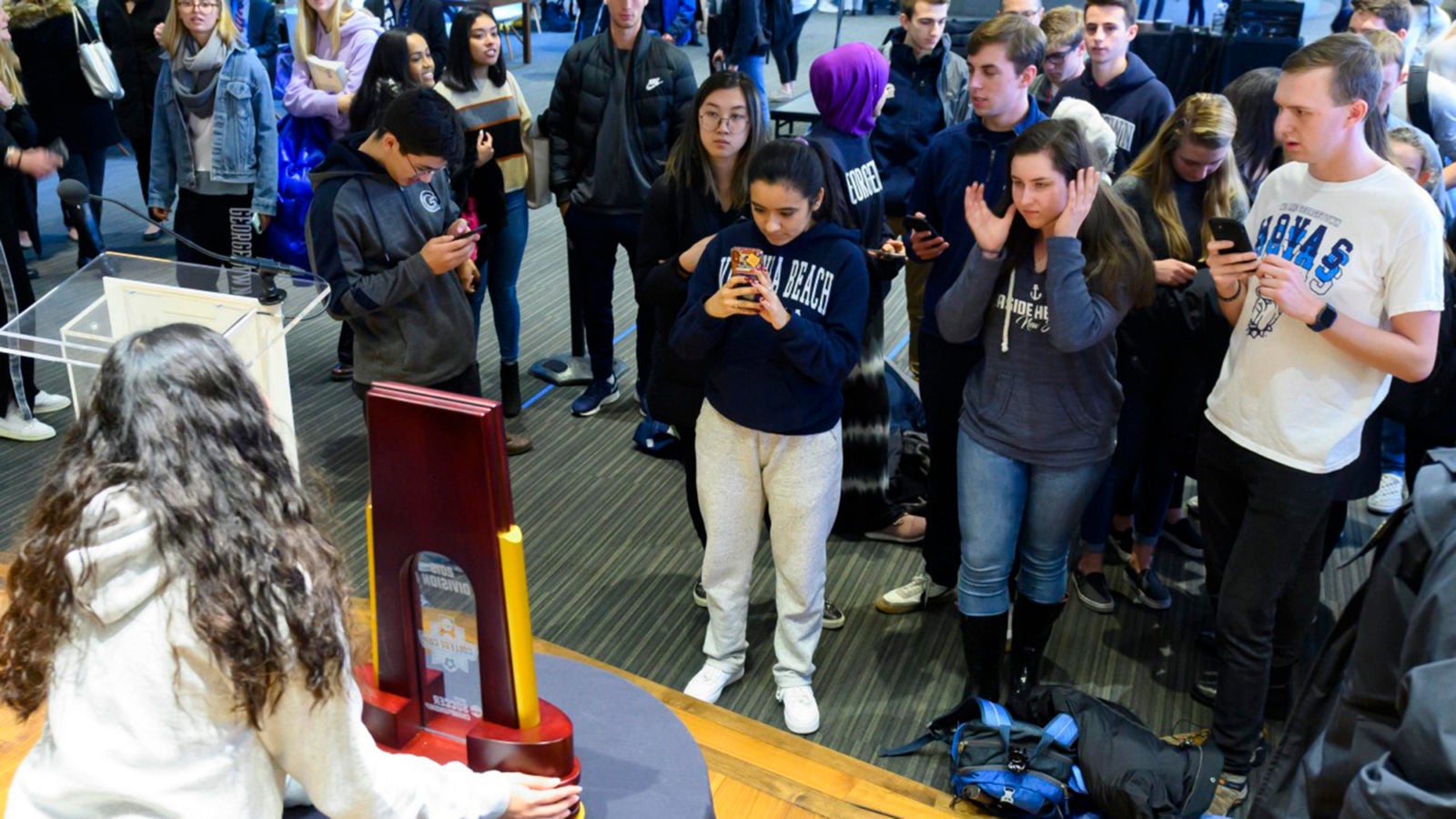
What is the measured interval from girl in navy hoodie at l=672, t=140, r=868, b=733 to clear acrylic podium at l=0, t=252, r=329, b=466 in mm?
821

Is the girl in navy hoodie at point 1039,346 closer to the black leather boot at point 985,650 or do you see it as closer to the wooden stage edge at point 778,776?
the black leather boot at point 985,650

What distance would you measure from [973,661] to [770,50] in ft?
21.0

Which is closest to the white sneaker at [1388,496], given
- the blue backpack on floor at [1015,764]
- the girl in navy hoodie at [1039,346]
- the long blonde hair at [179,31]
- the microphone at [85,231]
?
the girl in navy hoodie at [1039,346]

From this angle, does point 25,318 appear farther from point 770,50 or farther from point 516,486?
point 770,50

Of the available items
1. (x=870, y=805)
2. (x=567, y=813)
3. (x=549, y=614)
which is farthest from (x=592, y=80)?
(x=567, y=813)

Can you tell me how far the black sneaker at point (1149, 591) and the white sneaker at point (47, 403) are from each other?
12.0 ft

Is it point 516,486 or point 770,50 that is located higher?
point 770,50

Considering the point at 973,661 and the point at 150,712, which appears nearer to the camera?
the point at 150,712

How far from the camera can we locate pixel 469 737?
1814mm

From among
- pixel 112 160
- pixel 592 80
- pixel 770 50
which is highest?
pixel 592 80

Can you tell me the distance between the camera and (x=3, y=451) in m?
4.07

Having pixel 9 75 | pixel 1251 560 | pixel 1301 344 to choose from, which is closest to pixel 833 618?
pixel 1251 560

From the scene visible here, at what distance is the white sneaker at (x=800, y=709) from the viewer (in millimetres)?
2842

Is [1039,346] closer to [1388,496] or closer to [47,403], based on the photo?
[1388,496]
